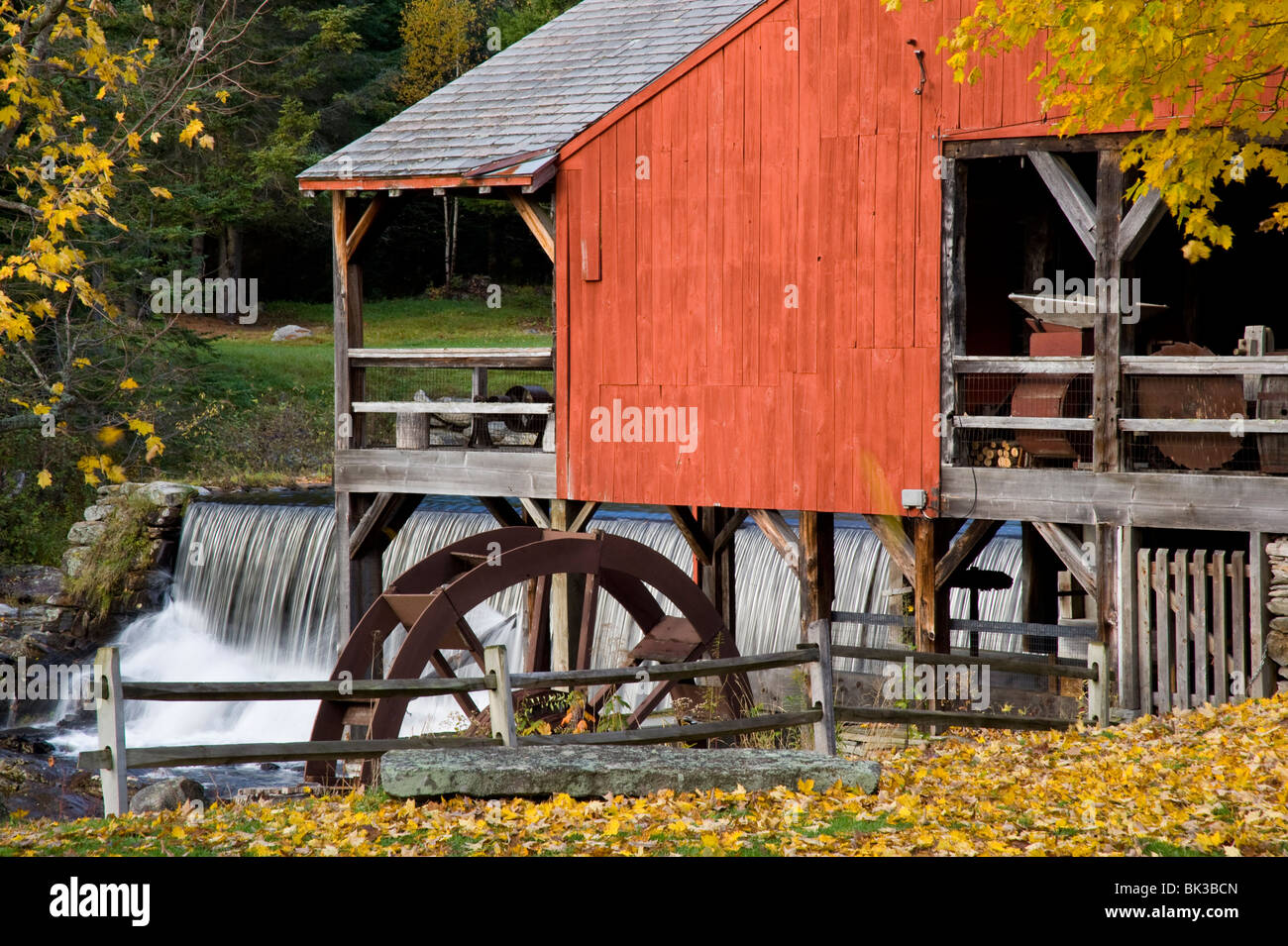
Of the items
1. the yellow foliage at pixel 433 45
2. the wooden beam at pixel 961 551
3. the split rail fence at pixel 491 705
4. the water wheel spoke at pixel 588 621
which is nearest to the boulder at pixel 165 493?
the water wheel spoke at pixel 588 621

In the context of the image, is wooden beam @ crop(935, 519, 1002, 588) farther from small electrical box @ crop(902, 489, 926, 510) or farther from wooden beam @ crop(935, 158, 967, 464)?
wooden beam @ crop(935, 158, 967, 464)

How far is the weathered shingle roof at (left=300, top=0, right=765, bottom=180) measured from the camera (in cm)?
Answer: 1302

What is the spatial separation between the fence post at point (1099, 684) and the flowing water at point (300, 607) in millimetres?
5838

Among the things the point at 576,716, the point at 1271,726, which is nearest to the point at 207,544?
the point at 576,716

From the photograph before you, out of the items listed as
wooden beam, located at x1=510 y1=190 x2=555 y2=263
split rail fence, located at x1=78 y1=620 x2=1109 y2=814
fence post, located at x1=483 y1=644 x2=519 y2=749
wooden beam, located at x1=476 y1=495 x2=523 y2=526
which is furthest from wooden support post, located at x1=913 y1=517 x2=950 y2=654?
wooden beam, located at x1=476 y1=495 x2=523 y2=526

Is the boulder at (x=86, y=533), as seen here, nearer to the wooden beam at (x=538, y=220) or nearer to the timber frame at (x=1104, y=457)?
the wooden beam at (x=538, y=220)

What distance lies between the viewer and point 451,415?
25.3 meters

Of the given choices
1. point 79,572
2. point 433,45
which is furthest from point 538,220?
point 433,45

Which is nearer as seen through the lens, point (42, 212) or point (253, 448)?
point (42, 212)

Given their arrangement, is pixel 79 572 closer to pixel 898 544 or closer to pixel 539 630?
pixel 539 630
